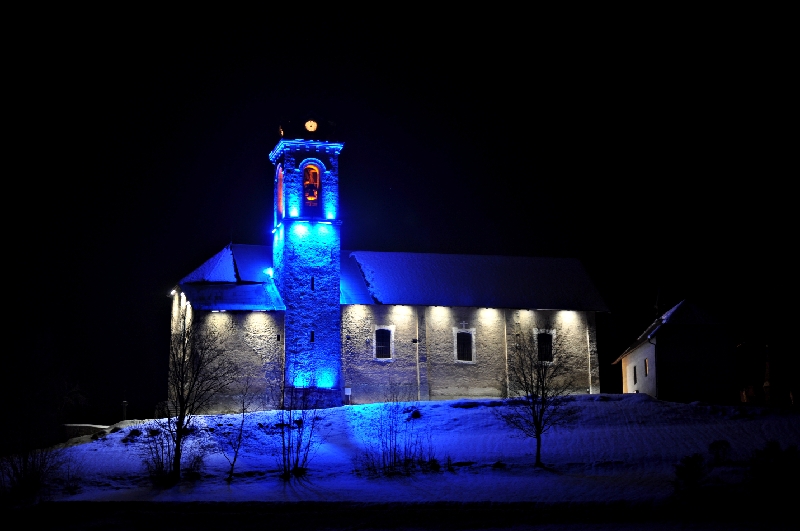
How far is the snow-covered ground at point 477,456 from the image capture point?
94.0 ft

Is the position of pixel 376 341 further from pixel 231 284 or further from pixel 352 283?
pixel 231 284

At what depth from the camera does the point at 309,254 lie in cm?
4925

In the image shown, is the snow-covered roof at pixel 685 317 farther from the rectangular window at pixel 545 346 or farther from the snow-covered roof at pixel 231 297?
the snow-covered roof at pixel 231 297

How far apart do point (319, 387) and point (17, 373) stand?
76.2ft

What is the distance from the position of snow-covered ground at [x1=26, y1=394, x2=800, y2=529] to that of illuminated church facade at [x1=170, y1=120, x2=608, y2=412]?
4160 millimetres

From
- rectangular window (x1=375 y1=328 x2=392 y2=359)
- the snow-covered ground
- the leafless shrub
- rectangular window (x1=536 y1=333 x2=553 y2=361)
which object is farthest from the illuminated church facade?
the snow-covered ground

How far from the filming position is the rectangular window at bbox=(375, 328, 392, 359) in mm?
50281

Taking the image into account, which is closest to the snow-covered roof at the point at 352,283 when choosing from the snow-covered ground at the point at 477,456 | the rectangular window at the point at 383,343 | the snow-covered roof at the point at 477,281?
the snow-covered roof at the point at 477,281

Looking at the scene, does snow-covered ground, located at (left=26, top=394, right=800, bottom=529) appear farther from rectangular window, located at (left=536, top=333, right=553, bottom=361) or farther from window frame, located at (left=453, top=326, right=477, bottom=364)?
rectangular window, located at (left=536, top=333, right=553, bottom=361)

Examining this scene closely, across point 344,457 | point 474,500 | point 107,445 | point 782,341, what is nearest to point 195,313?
point 107,445

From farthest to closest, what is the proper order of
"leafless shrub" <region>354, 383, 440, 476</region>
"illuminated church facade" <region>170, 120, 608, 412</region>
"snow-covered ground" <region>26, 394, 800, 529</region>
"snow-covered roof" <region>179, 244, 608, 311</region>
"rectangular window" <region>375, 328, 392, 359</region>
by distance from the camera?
1. "rectangular window" <region>375, 328, 392, 359</region>
2. "snow-covered roof" <region>179, 244, 608, 311</region>
3. "illuminated church facade" <region>170, 120, 608, 412</region>
4. "leafless shrub" <region>354, 383, 440, 476</region>
5. "snow-covered ground" <region>26, 394, 800, 529</region>

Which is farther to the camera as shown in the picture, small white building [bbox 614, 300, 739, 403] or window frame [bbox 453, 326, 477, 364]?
window frame [bbox 453, 326, 477, 364]

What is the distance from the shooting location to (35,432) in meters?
56.4

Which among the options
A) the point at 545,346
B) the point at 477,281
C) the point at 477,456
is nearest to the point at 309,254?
the point at 477,281
